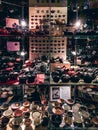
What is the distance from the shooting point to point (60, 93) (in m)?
2.96

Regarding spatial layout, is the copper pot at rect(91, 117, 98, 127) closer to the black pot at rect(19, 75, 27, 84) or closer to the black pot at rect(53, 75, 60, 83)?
the black pot at rect(53, 75, 60, 83)

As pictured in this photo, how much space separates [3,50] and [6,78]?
4.13ft

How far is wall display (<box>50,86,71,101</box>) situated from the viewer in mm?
2910

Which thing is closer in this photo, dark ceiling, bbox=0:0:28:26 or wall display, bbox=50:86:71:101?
wall display, bbox=50:86:71:101

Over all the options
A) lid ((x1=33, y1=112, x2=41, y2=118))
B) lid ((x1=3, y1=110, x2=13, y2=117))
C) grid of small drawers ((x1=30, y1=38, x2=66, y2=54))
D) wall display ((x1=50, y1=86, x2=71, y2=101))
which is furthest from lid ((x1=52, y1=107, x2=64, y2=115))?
grid of small drawers ((x1=30, y1=38, x2=66, y2=54))

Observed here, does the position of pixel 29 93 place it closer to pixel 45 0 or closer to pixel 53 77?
pixel 53 77

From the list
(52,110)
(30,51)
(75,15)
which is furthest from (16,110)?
(75,15)

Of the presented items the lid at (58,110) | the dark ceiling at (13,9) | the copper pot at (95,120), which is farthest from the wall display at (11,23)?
the copper pot at (95,120)

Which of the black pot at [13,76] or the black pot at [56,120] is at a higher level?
the black pot at [13,76]

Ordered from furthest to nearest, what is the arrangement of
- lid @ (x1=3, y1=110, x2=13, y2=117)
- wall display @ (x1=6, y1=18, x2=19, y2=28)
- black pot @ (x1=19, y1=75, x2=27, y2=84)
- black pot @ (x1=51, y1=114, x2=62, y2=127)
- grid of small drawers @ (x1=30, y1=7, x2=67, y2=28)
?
grid of small drawers @ (x1=30, y1=7, x2=67, y2=28)
lid @ (x1=3, y1=110, x2=13, y2=117)
wall display @ (x1=6, y1=18, x2=19, y2=28)
black pot @ (x1=51, y1=114, x2=62, y2=127)
black pot @ (x1=19, y1=75, x2=27, y2=84)

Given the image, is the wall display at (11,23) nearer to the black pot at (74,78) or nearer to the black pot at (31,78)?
the black pot at (31,78)

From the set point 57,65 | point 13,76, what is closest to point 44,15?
point 57,65

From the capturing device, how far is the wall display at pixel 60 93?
2.91m

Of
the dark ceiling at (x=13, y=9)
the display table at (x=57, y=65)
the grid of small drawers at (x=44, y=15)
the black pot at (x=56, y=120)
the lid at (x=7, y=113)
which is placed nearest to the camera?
the black pot at (x=56, y=120)
